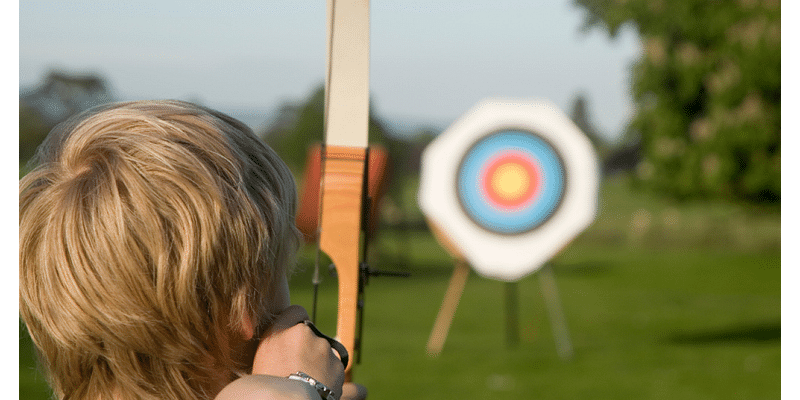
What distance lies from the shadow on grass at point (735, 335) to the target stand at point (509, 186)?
79 centimetres

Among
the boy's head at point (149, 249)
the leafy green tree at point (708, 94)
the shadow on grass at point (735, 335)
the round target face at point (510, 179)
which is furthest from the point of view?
the leafy green tree at point (708, 94)

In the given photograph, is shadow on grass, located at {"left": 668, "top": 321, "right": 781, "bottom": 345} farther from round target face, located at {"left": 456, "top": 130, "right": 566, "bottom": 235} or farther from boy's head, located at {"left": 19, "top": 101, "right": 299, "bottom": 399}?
boy's head, located at {"left": 19, "top": 101, "right": 299, "bottom": 399}

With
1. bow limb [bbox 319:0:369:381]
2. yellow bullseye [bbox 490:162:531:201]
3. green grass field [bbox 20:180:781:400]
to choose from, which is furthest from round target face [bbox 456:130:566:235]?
bow limb [bbox 319:0:369:381]

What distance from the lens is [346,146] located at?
31.4 inches

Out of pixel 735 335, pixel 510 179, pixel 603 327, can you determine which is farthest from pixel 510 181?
pixel 735 335

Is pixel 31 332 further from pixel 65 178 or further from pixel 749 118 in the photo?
pixel 749 118

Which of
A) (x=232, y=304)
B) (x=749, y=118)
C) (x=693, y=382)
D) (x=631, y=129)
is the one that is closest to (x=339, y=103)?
(x=232, y=304)

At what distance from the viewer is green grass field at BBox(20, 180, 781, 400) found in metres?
2.86

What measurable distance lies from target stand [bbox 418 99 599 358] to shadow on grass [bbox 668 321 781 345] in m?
0.79

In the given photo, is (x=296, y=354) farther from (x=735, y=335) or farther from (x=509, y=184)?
(x=735, y=335)

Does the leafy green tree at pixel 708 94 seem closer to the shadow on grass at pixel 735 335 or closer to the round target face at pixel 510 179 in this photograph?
the shadow on grass at pixel 735 335

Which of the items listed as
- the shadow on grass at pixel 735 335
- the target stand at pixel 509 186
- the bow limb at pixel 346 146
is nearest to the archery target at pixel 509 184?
the target stand at pixel 509 186

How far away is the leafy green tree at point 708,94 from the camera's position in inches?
272

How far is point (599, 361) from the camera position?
10.8 ft
